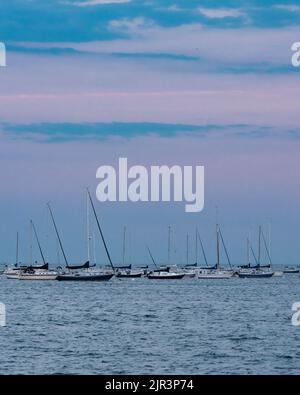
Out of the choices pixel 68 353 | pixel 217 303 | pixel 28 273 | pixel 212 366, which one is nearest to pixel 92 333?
pixel 68 353

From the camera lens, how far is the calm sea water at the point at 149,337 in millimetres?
45531

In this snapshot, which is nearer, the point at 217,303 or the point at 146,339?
the point at 146,339

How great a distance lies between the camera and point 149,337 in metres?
59.6

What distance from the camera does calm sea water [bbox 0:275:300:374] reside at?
4553 centimetres

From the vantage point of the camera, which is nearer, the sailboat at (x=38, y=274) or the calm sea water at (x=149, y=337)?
the calm sea water at (x=149, y=337)

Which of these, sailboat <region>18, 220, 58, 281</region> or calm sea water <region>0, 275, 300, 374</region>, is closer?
calm sea water <region>0, 275, 300, 374</region>

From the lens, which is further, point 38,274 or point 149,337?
point 38,274
